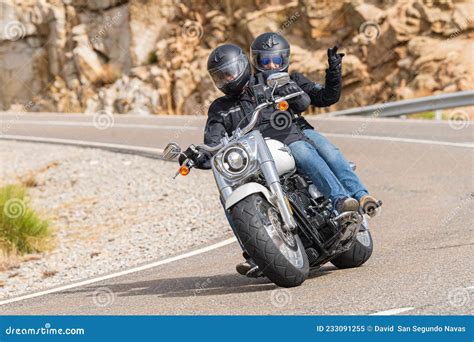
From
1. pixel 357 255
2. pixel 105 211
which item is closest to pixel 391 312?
pixel 357 255

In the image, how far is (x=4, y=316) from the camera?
771 centimetres

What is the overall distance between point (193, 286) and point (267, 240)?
1.46m

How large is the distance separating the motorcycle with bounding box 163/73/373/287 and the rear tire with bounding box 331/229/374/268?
31 centimetres

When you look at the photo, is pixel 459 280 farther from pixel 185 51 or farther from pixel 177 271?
pixel 185 51

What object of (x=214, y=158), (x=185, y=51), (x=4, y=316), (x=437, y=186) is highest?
(x=214, y=158)

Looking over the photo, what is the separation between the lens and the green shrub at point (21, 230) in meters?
13.5

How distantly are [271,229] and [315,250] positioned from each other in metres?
0.64

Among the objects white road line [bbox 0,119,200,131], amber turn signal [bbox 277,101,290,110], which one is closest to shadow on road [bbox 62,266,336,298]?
amber turn signal [bbox 277,101,290,110]

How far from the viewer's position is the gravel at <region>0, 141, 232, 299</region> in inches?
465

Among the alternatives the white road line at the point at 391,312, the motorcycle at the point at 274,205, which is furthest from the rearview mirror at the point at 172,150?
the white road line at the point at 391,312

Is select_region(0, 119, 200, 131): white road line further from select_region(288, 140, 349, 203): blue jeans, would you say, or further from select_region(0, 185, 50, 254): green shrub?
select_region(288, 140, 349, 203): blue jeans

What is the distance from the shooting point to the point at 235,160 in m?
7.26
